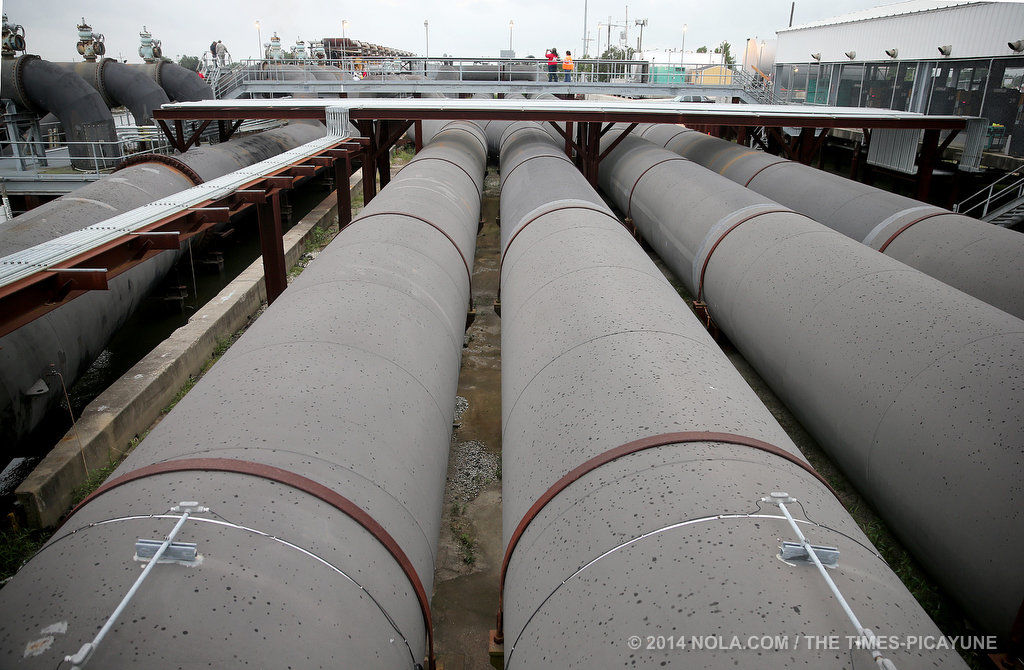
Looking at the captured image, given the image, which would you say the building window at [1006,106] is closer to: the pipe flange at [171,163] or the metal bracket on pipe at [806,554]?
the metal bracket on pipe at [806,554]

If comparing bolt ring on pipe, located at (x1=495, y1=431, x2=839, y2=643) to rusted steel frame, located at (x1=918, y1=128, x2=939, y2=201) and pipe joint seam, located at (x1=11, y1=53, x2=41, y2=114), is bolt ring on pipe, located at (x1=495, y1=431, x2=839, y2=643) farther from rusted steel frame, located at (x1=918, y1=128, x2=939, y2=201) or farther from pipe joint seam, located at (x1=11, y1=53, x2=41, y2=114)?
pipe joint seam, located at (x1=11, y1=53, x2=41, y2=114)

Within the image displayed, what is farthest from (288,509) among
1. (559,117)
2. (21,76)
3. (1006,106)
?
(1006,106)

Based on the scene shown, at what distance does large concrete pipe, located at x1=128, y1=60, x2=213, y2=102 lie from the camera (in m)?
21.9

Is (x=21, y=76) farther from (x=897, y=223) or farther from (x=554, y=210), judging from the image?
(x=897, y=223)

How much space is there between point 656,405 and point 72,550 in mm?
2629

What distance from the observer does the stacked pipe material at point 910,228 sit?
6.41m

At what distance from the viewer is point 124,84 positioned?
802 inches

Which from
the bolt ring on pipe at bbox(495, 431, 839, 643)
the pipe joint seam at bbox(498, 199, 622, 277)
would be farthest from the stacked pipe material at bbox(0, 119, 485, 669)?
the pipe joint seam at bbox(498, 199, 622, 277)

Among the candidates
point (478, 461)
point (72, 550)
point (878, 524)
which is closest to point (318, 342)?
point (72, 550)

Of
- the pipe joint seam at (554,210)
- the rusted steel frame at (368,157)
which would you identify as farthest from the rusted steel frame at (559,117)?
the pipe joint seam at (554,210)

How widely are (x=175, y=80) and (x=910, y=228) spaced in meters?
23.3

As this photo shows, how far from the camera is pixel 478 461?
6688 mm

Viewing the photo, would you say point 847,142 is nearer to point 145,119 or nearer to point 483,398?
point 483,398

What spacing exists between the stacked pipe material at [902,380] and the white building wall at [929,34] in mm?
15074
